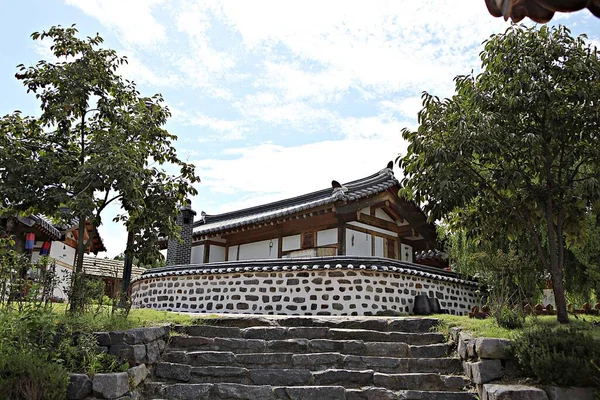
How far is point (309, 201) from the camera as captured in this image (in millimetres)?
17188

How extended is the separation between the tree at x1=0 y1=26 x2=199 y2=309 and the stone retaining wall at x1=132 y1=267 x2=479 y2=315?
3939mm

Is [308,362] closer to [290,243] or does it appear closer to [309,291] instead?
[309,291]

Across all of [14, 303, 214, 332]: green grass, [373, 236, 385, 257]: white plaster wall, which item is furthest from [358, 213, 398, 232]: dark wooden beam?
[14, 303, 214, 332]: green grass

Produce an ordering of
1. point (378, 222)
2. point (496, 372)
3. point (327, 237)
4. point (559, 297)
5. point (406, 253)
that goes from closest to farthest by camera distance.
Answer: point (496, 372) < point (559, 297) < point (327, 237) < point (378, 222) < point (406, 253)

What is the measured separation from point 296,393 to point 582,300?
904 centimetres

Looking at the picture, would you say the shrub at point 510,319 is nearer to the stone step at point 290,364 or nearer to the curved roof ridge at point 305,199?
the stone step at point 290,364

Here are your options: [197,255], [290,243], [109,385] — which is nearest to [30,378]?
[109,385]

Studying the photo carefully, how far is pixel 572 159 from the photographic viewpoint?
8.16 m

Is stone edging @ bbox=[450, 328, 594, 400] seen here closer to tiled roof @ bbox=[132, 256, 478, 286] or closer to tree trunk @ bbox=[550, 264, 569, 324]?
tree trunk @ bbox=[550, 264, 569, 324]

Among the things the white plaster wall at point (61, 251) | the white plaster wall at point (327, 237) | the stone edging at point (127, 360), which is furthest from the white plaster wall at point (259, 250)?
the stone edging at point (127, 360)

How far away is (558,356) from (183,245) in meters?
13.9

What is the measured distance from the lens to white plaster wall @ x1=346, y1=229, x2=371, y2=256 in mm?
15328

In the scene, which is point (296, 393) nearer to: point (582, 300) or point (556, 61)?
point (556, 61)

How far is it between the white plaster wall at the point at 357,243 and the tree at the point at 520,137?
7.11 metres
